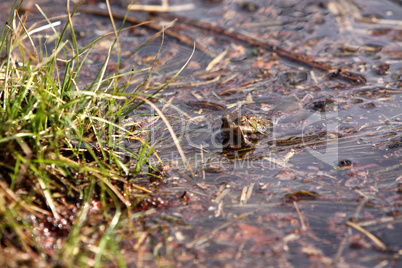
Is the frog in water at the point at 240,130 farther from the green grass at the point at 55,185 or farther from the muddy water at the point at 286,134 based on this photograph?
the green grass at the point at 55,185

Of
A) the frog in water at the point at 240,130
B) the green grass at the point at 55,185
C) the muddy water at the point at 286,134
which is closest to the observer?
the green grass at the point at 55,185

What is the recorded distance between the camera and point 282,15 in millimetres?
5410

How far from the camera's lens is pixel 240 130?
10.8ft

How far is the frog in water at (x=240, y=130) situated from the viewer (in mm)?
3301

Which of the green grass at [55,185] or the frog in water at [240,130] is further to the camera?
the frog in water at [240,130]

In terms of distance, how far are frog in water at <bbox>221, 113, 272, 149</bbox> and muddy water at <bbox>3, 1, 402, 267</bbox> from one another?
0.25 ft

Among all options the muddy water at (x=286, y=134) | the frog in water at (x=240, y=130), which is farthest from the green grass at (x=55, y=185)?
the frog in water at (x=240, y=130)

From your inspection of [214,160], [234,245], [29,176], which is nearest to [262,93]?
[214,160]

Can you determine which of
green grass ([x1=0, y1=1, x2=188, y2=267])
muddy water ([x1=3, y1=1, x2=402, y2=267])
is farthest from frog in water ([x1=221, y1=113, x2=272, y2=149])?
green grass ([x1=0, y1=1, x2=188, y2=267])

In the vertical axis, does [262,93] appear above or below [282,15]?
below

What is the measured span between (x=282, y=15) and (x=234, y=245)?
3950 millimetres

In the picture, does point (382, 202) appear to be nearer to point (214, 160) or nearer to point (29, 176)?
point (214, 160)

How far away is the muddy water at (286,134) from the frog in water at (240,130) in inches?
2.9

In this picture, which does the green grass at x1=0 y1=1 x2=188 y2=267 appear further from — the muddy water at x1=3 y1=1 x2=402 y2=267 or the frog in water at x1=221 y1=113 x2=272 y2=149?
the frog in water at x1=221 y1=113 x2=272 y2=149
